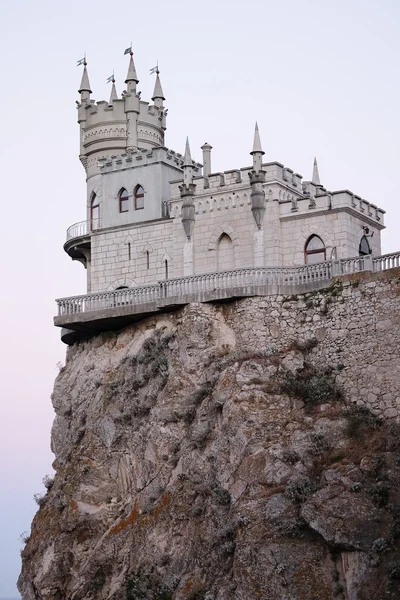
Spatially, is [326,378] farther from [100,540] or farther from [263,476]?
[100,540]

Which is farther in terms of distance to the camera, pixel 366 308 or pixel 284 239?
pixel 284 239

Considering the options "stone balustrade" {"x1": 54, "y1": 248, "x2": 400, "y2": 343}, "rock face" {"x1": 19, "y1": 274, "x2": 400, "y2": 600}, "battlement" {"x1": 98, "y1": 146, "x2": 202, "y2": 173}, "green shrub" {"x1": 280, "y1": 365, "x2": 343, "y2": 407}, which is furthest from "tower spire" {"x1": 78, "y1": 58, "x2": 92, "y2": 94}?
"green shrub" {"x1": 280, "y1": 365, "x2": 343, "y2": 407}

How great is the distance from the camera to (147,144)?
6519cm

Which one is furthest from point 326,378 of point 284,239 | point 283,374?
point 284,239

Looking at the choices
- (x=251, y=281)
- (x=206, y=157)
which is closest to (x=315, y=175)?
(x=206, y=157)

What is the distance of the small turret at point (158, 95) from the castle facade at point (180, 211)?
0.04 metres

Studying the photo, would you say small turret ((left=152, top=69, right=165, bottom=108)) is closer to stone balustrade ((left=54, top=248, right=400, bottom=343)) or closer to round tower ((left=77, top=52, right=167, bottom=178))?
round tower ((left=77, top=52, right=167, bottom=178))

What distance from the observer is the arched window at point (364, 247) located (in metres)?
58.4

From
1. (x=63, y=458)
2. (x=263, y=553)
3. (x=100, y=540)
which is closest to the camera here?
(x=263, y=553)

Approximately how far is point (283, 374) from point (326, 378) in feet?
5.00

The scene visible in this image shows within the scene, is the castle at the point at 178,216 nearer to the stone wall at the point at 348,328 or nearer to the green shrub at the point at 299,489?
the stone wall at the point at 348,328

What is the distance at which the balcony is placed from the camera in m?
64.3

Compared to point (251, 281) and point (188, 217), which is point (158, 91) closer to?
point (188, 217)

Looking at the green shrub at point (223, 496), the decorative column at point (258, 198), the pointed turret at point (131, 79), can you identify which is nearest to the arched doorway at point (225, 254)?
the decorative column at point (258, 198)
